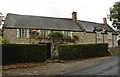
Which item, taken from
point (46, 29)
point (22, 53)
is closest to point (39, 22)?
point (46, 29)

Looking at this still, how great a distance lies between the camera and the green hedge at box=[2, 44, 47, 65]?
78.8 ft

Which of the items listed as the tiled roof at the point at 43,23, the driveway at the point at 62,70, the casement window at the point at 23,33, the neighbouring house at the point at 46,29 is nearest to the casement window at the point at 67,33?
the neighbouring house at the point at 46,29

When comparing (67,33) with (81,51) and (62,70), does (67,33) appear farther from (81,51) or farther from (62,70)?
(62,70)

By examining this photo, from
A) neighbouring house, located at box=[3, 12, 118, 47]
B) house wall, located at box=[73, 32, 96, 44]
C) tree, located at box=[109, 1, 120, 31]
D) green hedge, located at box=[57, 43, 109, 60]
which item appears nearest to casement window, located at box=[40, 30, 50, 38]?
neighbouring house, located at box=[3, 12, 118, 47]

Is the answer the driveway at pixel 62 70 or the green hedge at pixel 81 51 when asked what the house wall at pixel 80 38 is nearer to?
the green hedge at pixel 81 51

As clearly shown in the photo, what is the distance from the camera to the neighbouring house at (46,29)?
37.5 metres

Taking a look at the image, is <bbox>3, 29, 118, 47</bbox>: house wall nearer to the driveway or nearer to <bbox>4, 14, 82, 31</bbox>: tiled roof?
<bbox>4, 14, 82, 31</bbox>: tiled roof

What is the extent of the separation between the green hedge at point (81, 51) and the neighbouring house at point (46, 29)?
775 cm

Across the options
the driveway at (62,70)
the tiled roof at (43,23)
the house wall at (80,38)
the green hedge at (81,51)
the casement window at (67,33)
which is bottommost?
the driveway at (62,70)

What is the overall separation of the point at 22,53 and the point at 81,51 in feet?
33.9

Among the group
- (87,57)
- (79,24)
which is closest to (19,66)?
(87,57)

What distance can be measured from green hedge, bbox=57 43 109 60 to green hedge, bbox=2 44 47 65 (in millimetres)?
3160

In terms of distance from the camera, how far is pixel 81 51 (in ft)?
107

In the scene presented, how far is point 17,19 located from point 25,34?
4219 millimetres
